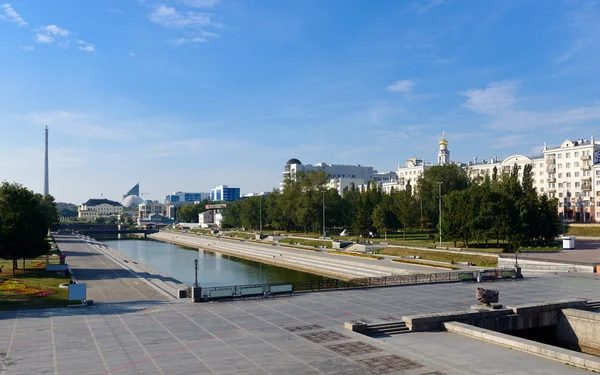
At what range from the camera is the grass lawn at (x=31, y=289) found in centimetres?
2917

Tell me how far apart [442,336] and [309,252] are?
49150mm

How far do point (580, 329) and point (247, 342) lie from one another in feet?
57.2

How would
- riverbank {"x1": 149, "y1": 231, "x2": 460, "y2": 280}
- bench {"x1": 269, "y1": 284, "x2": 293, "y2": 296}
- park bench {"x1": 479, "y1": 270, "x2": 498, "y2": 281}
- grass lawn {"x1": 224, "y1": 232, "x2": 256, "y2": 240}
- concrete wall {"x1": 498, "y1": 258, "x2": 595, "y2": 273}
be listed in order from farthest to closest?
grass lawn {"x1": 224, "y1": 232, "x2": 256, "y2": 240} < riverbank {"x1": 149, "y1": 231, "x2": 460, "y2": 280} < concrete wall {"x1": 498, "y1": 258, "x2": 595, "y2": 273} < park bench {"x1": 479, "y1": 270, "x2": 498, "y2": 281} < bench {"x1": 269, "y1": 284, "x2": 293, "y2": 296}

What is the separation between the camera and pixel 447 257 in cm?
5378

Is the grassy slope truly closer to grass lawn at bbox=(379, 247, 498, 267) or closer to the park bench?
the park bench

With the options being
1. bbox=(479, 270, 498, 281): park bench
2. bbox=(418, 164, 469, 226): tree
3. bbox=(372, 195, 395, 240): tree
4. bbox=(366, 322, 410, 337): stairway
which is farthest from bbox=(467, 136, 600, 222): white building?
bbox=(366, 322, 410, 337): stairway

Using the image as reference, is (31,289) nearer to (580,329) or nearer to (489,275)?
(489,275)

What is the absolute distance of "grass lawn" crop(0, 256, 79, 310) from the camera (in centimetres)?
2917

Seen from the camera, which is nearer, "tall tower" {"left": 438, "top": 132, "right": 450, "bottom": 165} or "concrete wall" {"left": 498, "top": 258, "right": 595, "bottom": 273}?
"concrete wall" {"left": 498, "top": 258, "right": 595, "bottom": 273}

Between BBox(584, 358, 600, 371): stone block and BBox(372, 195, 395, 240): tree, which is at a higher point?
BBox(372, 195, 395, 240): tree

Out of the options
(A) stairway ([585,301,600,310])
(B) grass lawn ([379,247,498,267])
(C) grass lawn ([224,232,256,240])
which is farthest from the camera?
(C) grass lawn ([224,232,256,240])

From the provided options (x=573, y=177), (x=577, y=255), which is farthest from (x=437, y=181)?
(x=577, y=255)

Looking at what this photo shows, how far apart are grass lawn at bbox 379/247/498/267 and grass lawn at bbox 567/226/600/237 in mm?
36265

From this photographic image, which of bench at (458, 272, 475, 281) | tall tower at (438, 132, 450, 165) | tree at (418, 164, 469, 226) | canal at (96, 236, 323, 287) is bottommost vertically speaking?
canal at (96, 236, 323, 287)
